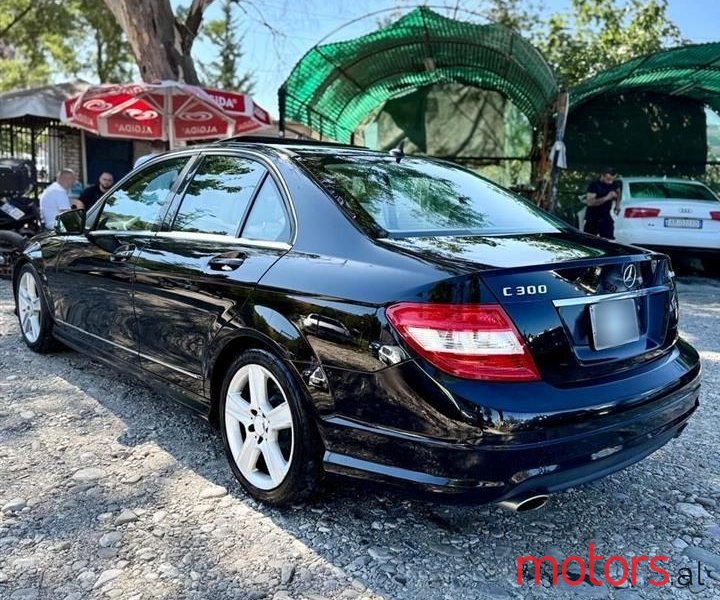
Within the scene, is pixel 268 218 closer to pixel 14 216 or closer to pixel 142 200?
pixel 142 200

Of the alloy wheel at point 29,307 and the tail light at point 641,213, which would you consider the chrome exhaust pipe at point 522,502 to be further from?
the tail light at point 641,213

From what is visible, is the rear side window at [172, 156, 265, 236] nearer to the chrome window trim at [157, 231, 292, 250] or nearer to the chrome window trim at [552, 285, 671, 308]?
the chrome window trim at [157, 231, 292, 250]

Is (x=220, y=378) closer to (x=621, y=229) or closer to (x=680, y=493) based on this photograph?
(x=680, y=493)

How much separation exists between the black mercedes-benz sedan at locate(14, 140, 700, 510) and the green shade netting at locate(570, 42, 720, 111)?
31.1 ft

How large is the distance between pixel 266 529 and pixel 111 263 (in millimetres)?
1983

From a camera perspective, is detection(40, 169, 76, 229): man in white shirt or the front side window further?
detection(40, 169, 76, 229): man in white shirt

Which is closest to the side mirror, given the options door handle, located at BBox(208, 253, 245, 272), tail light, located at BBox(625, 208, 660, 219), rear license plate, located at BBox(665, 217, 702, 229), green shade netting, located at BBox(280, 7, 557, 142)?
door handle, located at BBox(208, 253, 245, 272)

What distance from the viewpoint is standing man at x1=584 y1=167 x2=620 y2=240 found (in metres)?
10.3

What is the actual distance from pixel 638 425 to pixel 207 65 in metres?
41.1

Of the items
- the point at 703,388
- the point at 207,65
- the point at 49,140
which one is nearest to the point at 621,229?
the point at 703,388

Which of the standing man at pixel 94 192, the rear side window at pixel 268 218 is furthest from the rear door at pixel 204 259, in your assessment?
the standing man at pixel 94 192

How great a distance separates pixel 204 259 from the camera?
3098 millimetres

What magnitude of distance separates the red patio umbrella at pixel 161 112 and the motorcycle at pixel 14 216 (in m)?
1.22

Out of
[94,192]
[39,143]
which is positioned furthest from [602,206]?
[39,143]
